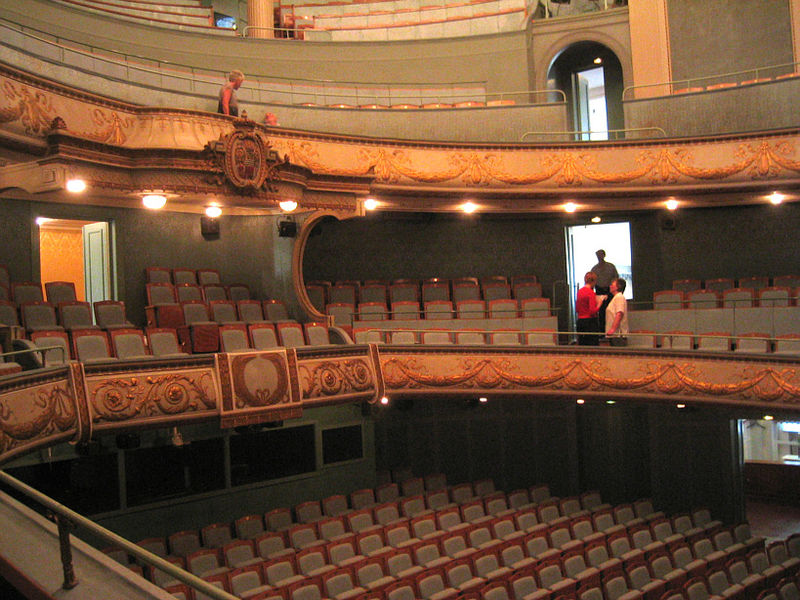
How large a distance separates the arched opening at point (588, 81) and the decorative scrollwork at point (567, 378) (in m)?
6.03

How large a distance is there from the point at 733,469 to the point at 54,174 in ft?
34.6

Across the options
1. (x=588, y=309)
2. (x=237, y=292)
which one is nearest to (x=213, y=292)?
(x=237, y=292)

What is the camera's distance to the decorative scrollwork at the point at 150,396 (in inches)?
263

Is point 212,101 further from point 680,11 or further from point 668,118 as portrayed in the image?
point 680,11

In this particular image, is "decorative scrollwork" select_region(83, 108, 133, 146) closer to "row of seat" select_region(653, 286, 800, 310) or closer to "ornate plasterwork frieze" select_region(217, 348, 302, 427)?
"ornate plasterwork frieze" select_region(217, 348, 302, 427)

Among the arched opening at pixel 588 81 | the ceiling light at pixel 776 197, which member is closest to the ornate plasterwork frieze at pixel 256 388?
the ceiling light at pixel 776 197

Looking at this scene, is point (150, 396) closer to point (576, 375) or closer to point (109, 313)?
point (109, 313)

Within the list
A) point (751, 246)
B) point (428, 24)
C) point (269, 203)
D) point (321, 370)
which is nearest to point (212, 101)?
point (269, 203)

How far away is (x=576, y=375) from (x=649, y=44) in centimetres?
694

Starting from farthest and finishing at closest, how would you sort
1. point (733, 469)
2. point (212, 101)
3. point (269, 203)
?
point (733, 469) → point (212, 101) → point (269, 203)

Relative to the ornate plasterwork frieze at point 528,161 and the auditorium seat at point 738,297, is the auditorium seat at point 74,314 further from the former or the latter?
the auditorium seat at point 738,297

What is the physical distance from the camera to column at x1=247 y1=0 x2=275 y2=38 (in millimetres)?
13609

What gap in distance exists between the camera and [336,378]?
8539 mm

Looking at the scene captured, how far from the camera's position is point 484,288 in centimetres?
1229
